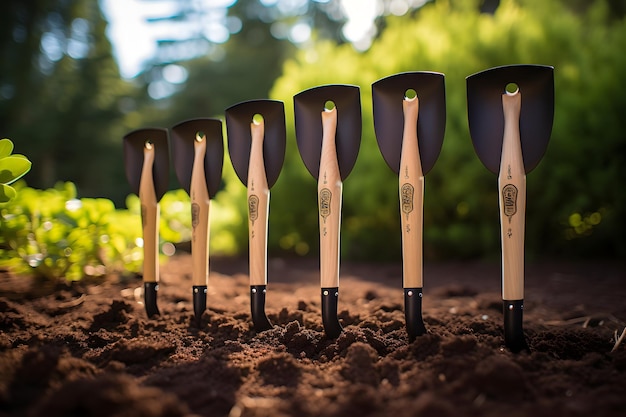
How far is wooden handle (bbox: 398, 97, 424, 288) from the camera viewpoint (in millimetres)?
1593

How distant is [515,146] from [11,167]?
1.81m

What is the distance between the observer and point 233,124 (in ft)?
6.23

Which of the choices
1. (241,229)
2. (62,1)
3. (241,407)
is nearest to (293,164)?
(241,229)

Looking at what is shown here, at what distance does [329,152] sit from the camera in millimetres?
1709

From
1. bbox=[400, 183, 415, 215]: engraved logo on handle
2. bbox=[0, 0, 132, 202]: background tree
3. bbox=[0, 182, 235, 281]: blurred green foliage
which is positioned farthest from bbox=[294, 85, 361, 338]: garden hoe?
bbox=[0, 0, 132, 202]: background tree

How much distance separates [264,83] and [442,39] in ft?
35.0

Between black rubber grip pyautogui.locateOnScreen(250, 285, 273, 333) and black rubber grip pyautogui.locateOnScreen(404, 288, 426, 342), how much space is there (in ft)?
1.73

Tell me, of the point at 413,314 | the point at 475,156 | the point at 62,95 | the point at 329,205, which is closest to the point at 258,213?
the point at 329,205

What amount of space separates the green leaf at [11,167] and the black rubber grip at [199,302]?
0.79 metres

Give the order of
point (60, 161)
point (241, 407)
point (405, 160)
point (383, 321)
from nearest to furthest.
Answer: point (241, 407), point (405, 160), point (383, 321), point (60, 161)

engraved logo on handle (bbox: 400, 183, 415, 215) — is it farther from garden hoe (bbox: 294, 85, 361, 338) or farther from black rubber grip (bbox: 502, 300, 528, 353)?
black rubber grip (bbox: 502, 300, 528, 353)

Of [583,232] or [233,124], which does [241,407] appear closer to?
[233,124]

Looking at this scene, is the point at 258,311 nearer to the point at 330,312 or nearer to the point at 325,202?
the point at 330,312

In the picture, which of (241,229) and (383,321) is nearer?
(383,321)
